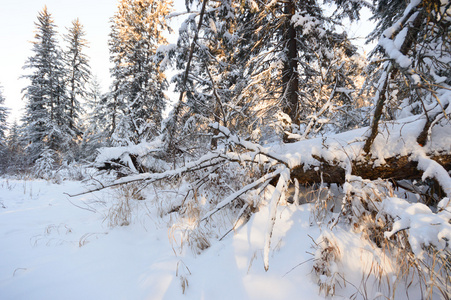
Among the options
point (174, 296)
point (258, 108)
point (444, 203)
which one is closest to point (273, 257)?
point (174, 296)

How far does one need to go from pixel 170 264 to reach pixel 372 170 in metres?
2.52

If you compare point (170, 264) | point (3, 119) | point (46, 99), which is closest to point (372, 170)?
point (170, 264)

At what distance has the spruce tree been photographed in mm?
14281

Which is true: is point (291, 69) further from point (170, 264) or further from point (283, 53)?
point (170, 264)

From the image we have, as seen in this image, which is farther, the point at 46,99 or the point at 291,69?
the point at 46,99

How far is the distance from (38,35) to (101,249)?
22.7 meters

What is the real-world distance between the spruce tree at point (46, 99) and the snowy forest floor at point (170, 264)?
16.0m

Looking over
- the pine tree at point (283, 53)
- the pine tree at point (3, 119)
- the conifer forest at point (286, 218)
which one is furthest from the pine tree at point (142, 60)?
the pine tree at point (3, 119)

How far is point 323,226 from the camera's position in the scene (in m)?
1.81

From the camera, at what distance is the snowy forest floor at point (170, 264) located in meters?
1.34

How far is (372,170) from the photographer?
2.18 meters

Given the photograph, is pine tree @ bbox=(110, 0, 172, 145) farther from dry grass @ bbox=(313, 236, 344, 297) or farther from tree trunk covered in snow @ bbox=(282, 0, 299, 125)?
dry grass @ bbox=(313, 236, 344, 297)

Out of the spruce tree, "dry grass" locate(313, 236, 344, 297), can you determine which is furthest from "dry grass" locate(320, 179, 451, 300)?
the spruce tree

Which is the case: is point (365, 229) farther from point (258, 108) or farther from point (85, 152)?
point (85, 152)
